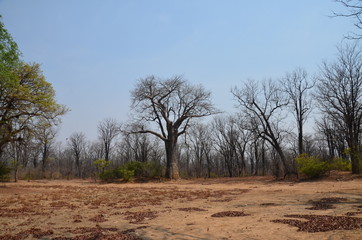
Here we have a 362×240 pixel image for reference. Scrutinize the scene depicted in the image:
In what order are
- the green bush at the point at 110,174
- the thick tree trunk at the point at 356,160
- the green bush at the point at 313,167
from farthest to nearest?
the green bush at the point at 110,174
the green bush at the point at 313,167
the thick tree trunk at the point at 356,160

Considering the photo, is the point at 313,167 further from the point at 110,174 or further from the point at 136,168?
the point at 110,174

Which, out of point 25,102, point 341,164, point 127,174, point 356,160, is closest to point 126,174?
point 127,174

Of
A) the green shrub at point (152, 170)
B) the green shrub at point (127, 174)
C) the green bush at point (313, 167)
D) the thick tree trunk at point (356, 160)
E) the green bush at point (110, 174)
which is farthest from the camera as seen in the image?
the green bush at point (110, 174)

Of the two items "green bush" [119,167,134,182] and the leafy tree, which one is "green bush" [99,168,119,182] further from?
the leafy tree

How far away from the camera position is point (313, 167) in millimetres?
21234

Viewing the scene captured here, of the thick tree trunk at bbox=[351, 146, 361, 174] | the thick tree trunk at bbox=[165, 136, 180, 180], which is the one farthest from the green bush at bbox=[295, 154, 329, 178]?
the thick tree trunk at bbox=[165, 136, 180, 180]

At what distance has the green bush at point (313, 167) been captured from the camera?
2119 cm

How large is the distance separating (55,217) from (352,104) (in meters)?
24.0

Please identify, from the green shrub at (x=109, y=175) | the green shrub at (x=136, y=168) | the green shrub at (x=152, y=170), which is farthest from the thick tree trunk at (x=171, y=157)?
the green shrub at (x=109, y=175)

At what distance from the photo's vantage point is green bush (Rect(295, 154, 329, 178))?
A: 69.5 ft

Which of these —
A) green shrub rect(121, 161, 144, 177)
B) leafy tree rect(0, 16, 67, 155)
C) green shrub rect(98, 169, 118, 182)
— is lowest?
green shrub rect(98, 169, 118, 182)

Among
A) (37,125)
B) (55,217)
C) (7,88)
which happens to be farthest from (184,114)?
(55,217)

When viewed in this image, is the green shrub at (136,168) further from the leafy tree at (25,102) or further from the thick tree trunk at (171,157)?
the leafy tree at (25,102)

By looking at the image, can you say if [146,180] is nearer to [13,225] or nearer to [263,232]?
[13,225]
